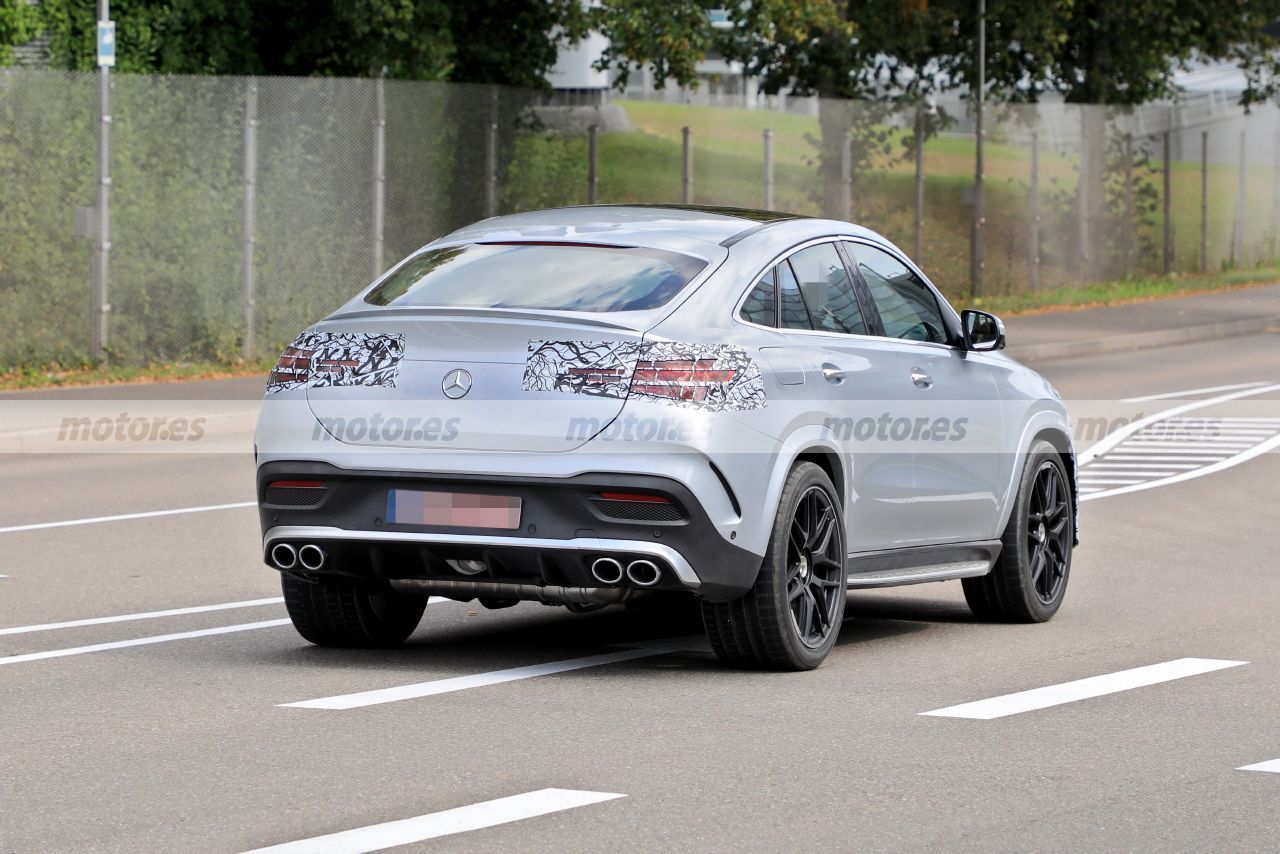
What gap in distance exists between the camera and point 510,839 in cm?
579

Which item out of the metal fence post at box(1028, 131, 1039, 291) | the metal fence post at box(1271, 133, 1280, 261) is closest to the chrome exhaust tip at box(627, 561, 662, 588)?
the metal fence post at box(1028, 131, 1039, 291)

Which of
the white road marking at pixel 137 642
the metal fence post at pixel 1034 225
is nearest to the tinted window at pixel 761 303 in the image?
the white road marking at pixel 137 642

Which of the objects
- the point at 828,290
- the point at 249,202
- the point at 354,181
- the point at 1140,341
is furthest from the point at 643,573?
the point at 1140,341

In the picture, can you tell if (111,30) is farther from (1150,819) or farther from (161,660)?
(1150,819)

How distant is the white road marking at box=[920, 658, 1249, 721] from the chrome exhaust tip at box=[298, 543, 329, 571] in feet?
7.20

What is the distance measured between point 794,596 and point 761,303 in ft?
3.56

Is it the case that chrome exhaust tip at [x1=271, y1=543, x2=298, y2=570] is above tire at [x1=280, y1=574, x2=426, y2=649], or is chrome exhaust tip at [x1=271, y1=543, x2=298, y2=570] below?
above

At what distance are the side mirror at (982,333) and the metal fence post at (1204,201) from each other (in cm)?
3204

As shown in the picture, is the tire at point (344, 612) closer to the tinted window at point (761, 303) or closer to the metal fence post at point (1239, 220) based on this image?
the tinted window at point (761, 303)

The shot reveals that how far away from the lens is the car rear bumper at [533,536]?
25.7 feet

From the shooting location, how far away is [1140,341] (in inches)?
1155

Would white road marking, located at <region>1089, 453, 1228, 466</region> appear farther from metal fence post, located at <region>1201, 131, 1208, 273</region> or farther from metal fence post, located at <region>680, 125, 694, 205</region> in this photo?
metal fence post, located at <region>1201, 131, 1208, 273</region>

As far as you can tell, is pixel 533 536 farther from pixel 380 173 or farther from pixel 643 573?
pixel 380 173

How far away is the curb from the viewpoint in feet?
89.5
